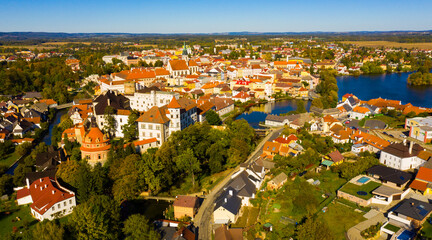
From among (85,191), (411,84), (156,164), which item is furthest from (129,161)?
(411,84)

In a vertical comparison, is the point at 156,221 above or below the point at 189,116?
below

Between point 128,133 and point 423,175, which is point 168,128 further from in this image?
point 423,175

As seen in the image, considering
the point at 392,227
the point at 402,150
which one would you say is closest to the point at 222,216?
the point at 392,227

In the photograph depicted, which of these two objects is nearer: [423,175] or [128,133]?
[423,175]

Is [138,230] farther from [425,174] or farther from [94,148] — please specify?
[425,174]

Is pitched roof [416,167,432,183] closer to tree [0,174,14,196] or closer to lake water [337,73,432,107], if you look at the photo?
tree [0,174,14,196]

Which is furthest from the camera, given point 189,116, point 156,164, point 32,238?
point 189,116

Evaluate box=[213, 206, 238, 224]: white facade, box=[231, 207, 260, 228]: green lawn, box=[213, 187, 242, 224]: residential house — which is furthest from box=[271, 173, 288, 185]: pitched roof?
box=[213, 206, 238, 224]: white facade
